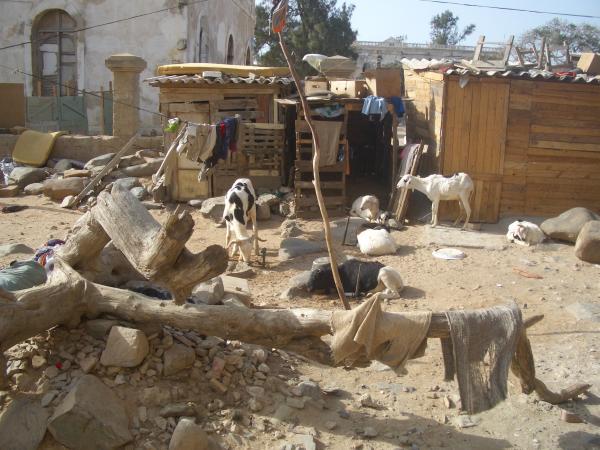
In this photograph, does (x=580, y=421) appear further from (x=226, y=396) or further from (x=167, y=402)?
(x=167, y=402)

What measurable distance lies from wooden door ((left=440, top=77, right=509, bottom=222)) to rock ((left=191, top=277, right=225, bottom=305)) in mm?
6950

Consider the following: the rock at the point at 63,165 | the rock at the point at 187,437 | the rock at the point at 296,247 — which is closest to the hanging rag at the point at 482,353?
the rock at the point at 187,437

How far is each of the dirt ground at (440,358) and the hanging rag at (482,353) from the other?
0.83 meters

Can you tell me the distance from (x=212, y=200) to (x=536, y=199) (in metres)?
6.60

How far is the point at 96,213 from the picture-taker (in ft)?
17.7

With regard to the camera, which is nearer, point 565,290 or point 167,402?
point 167,402

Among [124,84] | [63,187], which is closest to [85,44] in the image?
[124,84]

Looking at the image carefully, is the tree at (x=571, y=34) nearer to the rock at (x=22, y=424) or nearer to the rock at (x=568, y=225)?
the rock at (x=568, y=225)

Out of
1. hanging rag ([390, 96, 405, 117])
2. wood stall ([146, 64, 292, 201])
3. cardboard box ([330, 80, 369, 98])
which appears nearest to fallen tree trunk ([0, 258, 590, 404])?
wood stall ([146, 64, 292, 201])

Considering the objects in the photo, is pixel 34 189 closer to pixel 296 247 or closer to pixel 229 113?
pixel 229 113

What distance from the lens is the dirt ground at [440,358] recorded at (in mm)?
5301

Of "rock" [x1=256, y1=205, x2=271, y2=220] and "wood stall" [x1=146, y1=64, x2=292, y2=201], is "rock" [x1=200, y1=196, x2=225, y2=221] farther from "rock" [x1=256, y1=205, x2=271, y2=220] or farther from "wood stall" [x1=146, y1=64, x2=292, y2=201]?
"wood stall" [x1=146, y1=64, x2=292, y2=201]

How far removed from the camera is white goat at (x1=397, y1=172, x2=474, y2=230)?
12.0m

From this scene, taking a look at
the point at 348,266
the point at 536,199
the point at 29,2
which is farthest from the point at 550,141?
the point at 29,2
